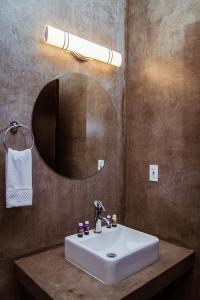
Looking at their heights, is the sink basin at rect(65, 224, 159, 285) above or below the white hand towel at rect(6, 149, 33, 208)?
below

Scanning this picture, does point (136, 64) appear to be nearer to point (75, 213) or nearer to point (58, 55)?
point (58, 55)

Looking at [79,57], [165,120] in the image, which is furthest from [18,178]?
[165,120]

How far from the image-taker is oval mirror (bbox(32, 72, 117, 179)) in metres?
1.46

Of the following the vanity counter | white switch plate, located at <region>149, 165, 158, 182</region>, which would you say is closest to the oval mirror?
white switch plate, located at <region>149, 165, 158, 182</region>

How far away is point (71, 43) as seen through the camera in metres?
1.45

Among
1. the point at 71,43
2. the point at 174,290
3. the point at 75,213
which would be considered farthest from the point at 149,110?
the point at 174,290

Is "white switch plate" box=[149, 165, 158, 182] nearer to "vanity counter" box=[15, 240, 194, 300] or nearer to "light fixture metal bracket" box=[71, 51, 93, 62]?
"vanity counter" box=[15, 240, 194, 300]

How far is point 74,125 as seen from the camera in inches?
63.5

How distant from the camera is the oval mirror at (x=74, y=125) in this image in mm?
1463

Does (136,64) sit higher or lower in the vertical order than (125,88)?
higher

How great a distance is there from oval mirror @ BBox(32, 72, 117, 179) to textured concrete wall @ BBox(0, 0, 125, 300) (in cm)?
5

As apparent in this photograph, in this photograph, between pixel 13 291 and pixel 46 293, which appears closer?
pixel 46 293

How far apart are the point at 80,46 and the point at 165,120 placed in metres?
0.73

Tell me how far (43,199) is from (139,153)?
A: 2.57ft
